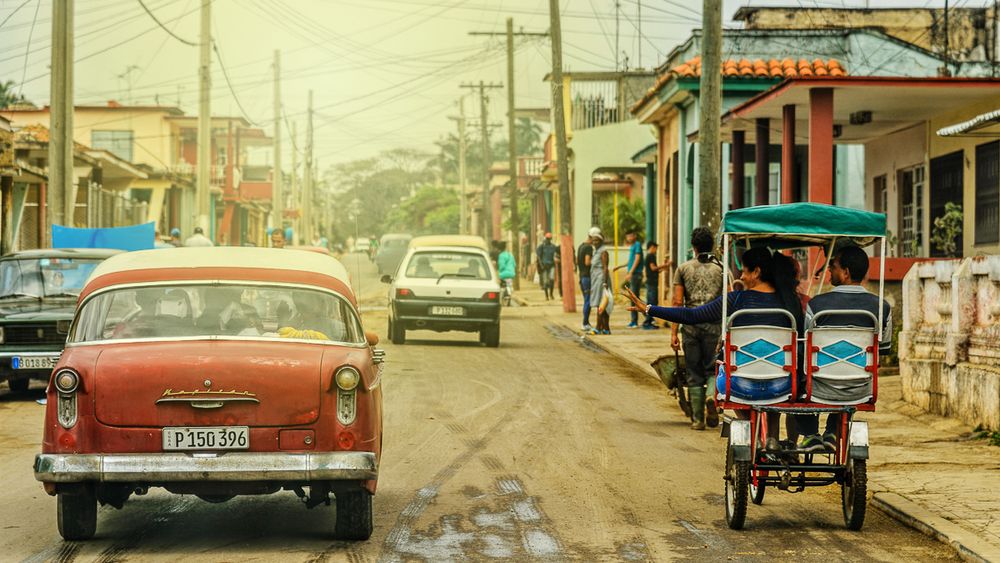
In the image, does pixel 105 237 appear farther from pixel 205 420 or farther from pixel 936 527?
pixel 936 527

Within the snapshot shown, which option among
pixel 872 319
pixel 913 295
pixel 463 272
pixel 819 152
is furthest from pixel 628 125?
pixel 872 319

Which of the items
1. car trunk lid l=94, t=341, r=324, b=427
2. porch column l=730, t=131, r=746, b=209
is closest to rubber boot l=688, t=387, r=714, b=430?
car trunk lid l=94, t=341, r=324, b=427

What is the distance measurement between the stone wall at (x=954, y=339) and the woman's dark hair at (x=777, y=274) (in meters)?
3.88

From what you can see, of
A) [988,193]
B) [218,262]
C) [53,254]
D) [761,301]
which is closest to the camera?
[218,262]

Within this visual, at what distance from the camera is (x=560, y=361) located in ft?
66.4

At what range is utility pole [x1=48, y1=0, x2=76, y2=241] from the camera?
22.1 meters

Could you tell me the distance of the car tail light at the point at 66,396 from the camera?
7133mm

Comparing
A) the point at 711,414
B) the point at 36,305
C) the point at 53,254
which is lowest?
the point at 711,414

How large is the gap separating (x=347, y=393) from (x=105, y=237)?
16828mm

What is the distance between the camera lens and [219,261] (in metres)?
8.21

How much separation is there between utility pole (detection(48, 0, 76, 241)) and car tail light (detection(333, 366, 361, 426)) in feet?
52.5

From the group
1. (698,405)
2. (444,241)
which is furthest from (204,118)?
(698,405)

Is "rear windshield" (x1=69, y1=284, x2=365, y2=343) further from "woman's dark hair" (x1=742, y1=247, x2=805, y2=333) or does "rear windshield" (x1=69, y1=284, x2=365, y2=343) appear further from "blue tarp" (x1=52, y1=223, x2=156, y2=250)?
"blue tarp" (x1=52, y1=223, x2=156, y2=250)

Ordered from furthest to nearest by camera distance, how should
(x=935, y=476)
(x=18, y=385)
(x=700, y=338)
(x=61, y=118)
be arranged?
1. (x=61, y=118)
2. (x=18, y=385)
3. (x=700, y=338)
4. (x=935, y=476)
